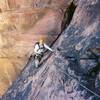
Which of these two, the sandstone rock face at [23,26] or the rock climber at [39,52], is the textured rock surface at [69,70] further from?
the sandstone rock face at [23,26]

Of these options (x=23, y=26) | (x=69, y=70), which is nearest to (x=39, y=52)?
(x=69, y=70)

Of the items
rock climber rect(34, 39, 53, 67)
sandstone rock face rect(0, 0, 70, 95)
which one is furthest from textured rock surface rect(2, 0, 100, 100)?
sandstone rock face rect(0, 0, 70, 95)

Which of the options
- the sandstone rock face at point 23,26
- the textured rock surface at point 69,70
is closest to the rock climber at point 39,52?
the textured rock surface at point 69,70

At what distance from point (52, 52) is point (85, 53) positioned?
259 millimetres

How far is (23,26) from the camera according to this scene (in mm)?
2223

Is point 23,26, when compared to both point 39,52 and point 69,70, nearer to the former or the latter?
point 39,52

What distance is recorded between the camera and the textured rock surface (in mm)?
1228

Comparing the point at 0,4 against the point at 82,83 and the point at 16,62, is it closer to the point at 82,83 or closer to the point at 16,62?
the point at 16,62

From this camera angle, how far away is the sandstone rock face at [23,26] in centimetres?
209

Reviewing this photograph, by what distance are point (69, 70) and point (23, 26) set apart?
0.98 meters

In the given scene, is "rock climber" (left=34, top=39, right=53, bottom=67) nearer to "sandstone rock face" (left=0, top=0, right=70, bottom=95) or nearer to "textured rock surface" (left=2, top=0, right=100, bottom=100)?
"textured rock surface" (left=2, top=0, right=100, bottom=100)

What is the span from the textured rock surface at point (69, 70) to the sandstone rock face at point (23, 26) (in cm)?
46

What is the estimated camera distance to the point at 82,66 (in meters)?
1.29

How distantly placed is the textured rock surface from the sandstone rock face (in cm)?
46
